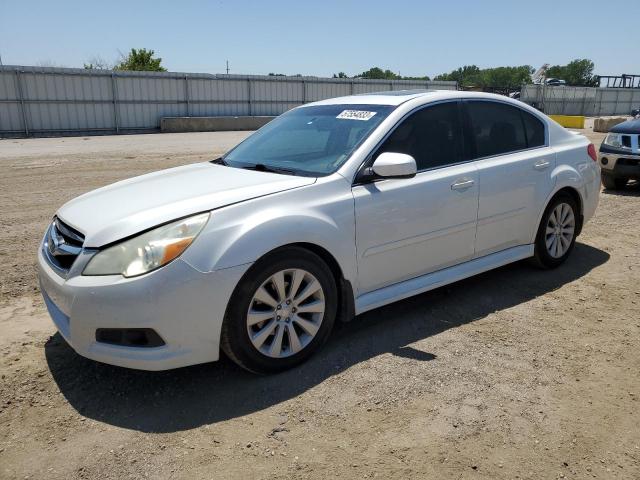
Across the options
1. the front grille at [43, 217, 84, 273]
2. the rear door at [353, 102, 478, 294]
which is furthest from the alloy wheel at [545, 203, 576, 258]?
the front grille at [43, 217, 84, 273]

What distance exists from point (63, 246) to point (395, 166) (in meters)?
2.07

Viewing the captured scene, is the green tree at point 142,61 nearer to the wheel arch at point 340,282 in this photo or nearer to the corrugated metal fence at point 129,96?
the corrugated metal fence at point 129,96

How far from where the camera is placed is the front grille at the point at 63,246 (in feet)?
10.6

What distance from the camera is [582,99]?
42000 mm

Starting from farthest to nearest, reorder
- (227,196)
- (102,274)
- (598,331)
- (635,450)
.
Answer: (598,331) → (227,196) → (102,274) → (635,450)

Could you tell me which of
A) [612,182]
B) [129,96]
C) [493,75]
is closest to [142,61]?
[129,96]

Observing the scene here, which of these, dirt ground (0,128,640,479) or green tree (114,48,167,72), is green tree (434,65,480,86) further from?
Result: dirt ground (0,128,640,479)

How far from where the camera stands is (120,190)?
392 cm

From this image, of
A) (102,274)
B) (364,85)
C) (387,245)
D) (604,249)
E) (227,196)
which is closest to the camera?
(102,274)

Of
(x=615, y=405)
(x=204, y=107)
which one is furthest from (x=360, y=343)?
(x=204, y=107)

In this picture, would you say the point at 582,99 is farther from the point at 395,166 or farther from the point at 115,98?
the point at 395,166

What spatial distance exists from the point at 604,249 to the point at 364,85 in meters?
29.3

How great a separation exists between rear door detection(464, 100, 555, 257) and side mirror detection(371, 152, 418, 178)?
0.98 m

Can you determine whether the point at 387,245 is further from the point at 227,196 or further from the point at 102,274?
the point at 102,274
